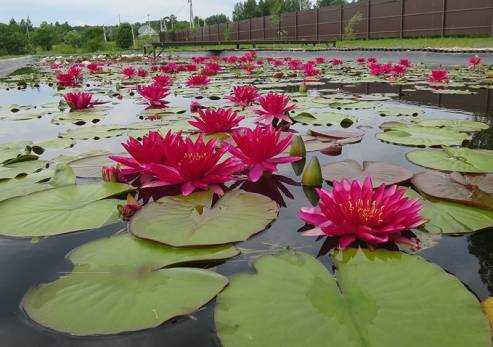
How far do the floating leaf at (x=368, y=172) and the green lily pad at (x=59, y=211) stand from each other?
34.2 inches

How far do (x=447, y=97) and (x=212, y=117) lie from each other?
2.90 m

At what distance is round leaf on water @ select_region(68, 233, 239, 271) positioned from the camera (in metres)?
1.10

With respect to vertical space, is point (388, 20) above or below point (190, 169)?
above

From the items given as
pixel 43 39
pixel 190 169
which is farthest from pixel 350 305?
pixel 43 39

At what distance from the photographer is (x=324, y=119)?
3.15 metres

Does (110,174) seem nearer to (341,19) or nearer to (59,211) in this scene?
(59,211)

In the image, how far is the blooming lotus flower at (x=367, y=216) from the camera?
1139mm

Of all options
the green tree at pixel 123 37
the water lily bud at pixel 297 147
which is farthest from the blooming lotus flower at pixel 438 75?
the green tree at pixel 123 37

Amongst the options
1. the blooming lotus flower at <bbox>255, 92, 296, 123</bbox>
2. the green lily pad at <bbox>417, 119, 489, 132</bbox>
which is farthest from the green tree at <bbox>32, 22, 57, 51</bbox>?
the green lily pad at <bbox>417, 119, 489, 132</bbox>

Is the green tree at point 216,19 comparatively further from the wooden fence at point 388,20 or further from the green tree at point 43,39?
the wooden fence at point 388,20

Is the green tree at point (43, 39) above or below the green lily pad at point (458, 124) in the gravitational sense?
above

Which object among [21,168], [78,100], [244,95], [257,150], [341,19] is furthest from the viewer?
[341,19]

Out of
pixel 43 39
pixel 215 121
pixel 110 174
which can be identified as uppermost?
pixel 43 39

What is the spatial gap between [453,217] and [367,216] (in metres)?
0.39
